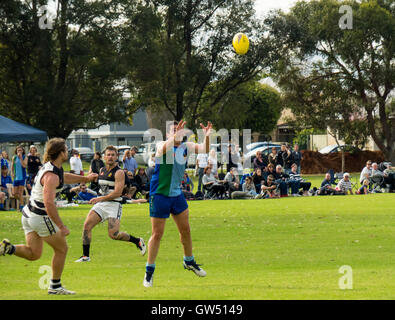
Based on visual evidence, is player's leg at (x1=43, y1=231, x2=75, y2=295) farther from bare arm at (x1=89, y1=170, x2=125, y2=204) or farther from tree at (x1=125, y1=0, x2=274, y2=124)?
tree at (x1=125, y1=0, x2=274, y2=124)

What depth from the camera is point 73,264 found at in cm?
1096

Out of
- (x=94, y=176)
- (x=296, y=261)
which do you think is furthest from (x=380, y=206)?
(x=94, y=176)

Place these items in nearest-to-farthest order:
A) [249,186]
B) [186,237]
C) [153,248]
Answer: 1. [153,248]
2. [186,237]
3. [249,186]

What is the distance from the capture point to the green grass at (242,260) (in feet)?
27.5

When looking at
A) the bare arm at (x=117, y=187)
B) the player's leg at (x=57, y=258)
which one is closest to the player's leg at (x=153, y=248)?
the player's leg at (x=57, y=258)

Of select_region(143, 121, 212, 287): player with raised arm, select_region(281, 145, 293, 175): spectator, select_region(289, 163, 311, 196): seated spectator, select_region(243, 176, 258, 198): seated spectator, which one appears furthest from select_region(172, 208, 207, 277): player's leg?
select_region(281, 145, 293, 175): spectator

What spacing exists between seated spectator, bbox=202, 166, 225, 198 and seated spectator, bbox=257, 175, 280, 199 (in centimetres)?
144

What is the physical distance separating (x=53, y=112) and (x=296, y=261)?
28.7m

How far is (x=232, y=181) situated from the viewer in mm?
27406

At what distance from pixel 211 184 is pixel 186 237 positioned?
1739 cm

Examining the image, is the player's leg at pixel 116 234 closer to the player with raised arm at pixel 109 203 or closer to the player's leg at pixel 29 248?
the player with raised arm at pixel 109 203

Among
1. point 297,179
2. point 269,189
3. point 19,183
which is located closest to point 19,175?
point 19,183

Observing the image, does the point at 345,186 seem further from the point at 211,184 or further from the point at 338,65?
the point at 338,65
